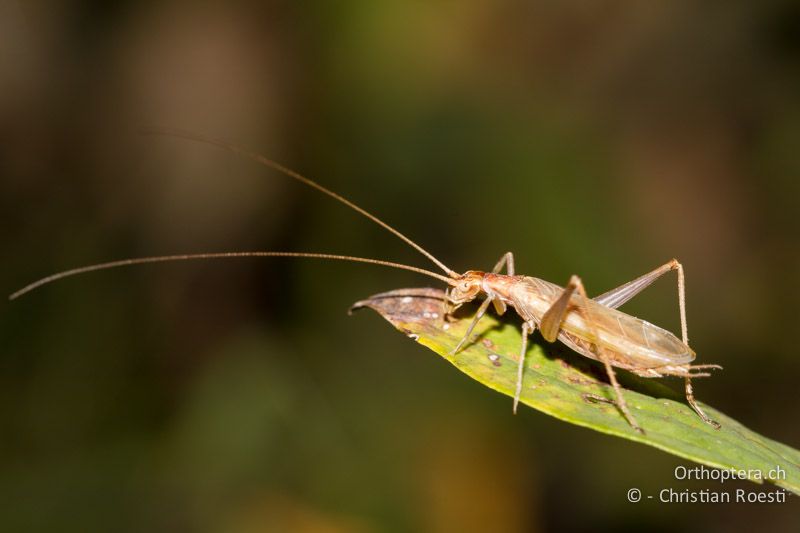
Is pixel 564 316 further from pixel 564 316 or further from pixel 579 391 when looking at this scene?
pixel 579 391

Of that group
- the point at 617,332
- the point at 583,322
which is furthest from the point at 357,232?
the point at 617,332

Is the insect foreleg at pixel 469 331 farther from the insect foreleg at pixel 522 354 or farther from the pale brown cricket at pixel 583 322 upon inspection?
the insect foreleg at pixel 522 354

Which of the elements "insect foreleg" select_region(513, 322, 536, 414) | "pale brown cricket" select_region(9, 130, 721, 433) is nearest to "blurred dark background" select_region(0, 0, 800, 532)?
"pale brown cricket" select_region(9, 130, 721, 433)

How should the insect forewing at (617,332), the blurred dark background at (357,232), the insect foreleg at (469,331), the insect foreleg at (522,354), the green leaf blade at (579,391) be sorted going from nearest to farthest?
1. the green leaf blade at (579,391)
2. the insect foreleg at (522,354)
3. the insect foreleg at (469,331)
4. the insect forewing at (617,332)
5. the blurred dark background at (357,232)

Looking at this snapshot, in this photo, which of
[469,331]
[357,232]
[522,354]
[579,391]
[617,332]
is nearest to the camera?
[579,391]

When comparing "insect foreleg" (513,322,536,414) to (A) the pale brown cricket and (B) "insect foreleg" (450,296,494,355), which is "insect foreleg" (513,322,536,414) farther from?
(B) "insect foreleg" (450,296,494,355)

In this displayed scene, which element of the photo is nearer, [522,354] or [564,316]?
[522,354]

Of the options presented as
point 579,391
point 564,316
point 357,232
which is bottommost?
point 579,391

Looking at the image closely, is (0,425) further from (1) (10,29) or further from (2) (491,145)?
(2) (491,145)

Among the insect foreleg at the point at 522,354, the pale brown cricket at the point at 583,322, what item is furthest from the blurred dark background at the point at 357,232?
the insect foreleg at the point at 522,354
